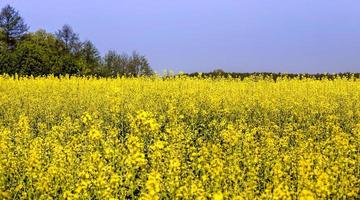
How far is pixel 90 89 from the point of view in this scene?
18.8m

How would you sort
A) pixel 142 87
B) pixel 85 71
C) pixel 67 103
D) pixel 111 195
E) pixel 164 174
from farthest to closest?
1. pixel 85 71
2. pixel 142 87
3. pixel 67 103
4. pixel 164 174
5. pixel 111 195

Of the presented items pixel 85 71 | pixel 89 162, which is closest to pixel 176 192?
pixel 89 162

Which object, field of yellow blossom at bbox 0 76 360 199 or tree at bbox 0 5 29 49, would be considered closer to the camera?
field of yellow blossom at bbox 0 76 360 199

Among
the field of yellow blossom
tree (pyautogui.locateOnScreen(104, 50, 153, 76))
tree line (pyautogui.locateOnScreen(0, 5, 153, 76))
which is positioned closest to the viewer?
the field of yellow blossom

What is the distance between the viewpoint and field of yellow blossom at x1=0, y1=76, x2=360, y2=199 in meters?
6.79

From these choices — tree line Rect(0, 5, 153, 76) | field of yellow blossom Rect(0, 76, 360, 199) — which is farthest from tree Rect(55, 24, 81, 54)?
field of yellow blossom Rect(0, 76, 360, 199)

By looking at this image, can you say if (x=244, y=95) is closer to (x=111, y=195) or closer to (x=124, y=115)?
(x=124, y=115)

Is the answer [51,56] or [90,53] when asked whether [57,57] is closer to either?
[51,56]

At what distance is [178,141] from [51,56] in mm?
26402

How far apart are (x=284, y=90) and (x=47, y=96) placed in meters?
7.79

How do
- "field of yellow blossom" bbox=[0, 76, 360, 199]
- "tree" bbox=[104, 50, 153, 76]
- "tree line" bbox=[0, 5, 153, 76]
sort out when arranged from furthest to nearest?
"tree" bbox=[104, 50, 153, 76]
"tree line" bbox=[0, 5, 153, 76]
"field of yellow blossom" bbox=[0, 76, 360, 199]

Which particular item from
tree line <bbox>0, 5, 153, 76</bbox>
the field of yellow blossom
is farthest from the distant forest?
the field of yellow blossom

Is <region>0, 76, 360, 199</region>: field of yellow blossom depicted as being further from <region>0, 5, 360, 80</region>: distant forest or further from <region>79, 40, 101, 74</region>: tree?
<region>79, 40, 101, 74</region>: tree

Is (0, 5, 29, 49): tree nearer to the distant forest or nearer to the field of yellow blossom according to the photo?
the distant forest
